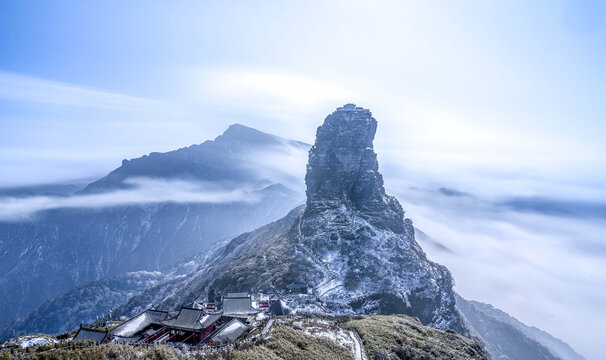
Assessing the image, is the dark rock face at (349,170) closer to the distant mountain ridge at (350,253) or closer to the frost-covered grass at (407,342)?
the distant mountain ridge at (350,253)

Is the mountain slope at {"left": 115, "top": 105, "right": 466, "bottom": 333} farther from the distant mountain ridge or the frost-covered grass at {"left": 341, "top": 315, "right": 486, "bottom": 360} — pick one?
the frost-covered grass at {"left": 341, "top": 315, "right": 486, "bottom": 360}

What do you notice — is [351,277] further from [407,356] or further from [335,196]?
[407,356]

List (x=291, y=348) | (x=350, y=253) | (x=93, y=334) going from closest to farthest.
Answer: (x=291, y=348) → (x=93, y=334) → (x=350, y=253)

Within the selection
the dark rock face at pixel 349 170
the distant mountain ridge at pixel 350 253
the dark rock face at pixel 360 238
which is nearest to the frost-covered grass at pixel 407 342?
the distant mountain ridge at pixel 350 253

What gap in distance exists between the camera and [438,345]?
66.1 metres

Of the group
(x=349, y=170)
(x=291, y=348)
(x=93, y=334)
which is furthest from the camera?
(x=349, y=170)

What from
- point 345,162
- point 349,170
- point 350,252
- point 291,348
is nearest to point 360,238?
point 350,252

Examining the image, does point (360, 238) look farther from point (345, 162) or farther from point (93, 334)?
point (93, 334)

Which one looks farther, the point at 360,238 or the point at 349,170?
the point at 349,170

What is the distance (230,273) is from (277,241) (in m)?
27.2

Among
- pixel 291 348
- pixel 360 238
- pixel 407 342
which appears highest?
pixel 291 348

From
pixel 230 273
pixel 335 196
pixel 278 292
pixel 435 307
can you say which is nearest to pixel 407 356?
pixel 278 292

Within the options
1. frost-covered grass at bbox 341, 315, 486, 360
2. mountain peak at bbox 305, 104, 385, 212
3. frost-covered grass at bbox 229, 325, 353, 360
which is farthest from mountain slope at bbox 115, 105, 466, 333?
frost-covered grass at bbox 229, 325, 353, 360

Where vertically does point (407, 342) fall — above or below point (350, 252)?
above
